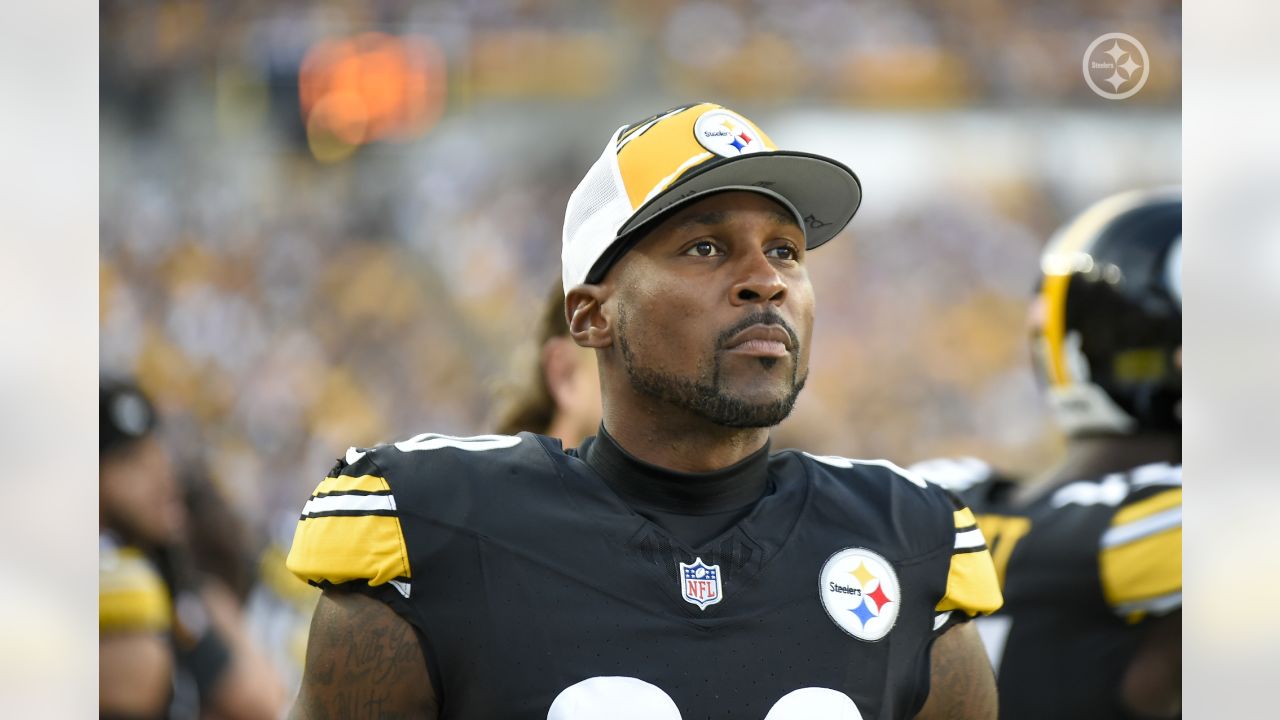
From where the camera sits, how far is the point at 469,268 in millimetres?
6676

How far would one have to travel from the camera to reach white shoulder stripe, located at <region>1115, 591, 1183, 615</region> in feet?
8.41

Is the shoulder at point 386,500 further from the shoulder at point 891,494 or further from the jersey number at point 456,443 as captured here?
the shoulder at point 891,494

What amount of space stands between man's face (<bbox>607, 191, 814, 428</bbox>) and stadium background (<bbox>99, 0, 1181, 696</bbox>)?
13.8 ft

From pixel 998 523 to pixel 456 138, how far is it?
421cm

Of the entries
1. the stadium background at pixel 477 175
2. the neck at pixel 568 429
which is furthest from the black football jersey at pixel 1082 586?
the stadium background at pixel 477 175

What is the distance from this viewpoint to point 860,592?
162 cm

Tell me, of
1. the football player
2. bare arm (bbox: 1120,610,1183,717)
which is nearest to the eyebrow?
the football player

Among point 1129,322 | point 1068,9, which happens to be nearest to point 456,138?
point 1068,9

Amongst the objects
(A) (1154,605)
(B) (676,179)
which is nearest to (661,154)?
(B) (676,179)

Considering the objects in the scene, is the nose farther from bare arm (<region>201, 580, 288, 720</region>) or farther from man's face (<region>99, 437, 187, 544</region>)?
bare arm (<region>201, 580, 288, 720</region>)

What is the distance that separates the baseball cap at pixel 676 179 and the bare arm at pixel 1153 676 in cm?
136

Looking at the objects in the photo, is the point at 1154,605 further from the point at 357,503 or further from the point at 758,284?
the point at 357,503

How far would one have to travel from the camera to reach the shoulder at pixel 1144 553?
2545mm

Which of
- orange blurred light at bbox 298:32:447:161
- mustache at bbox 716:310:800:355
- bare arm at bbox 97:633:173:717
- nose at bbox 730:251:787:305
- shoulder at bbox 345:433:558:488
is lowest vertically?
bare arm at bbox 97:633:173:717
